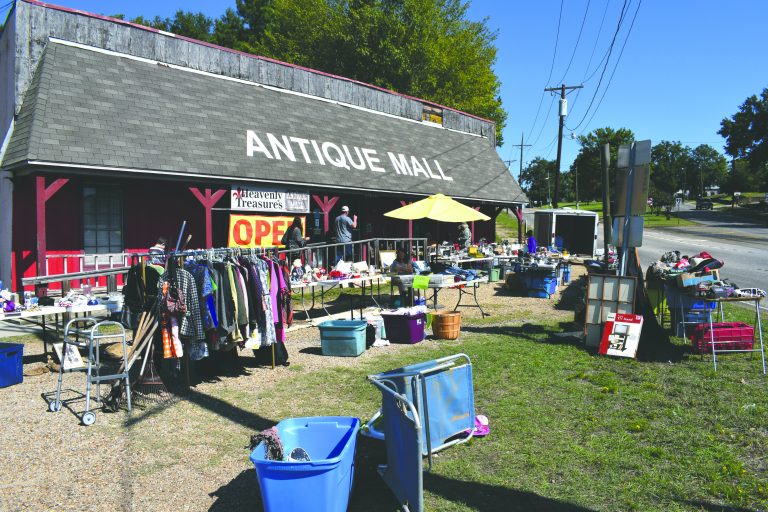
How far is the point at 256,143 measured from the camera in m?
17.3

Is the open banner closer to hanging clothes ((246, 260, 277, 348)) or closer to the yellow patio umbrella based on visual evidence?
the yellow patio umbrella

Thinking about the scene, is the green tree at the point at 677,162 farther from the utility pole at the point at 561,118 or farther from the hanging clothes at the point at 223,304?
the hanging clothes at the point at 223,304

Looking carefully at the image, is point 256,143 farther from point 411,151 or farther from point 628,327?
point 628,327

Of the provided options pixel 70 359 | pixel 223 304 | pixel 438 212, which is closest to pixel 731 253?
pixel 438 212

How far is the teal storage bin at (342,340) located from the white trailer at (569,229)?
70.0ft

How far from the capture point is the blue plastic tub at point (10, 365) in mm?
7805

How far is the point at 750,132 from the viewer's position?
75.1m

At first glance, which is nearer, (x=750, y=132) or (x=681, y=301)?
(x=681, y=301)

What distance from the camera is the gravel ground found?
15.4 ft

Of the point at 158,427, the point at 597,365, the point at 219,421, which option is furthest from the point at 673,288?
the point at 158,427

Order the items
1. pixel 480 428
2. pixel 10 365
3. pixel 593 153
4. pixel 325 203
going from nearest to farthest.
Answer: 1. pixel 480 428
2. pixel 10 365
3. pixel 325 203
4. pixel 593 153

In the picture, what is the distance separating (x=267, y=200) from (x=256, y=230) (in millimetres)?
940

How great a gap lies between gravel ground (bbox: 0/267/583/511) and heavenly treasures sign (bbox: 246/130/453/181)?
1044cm

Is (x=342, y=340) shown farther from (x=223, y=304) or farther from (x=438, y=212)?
(x=438, y=212)
